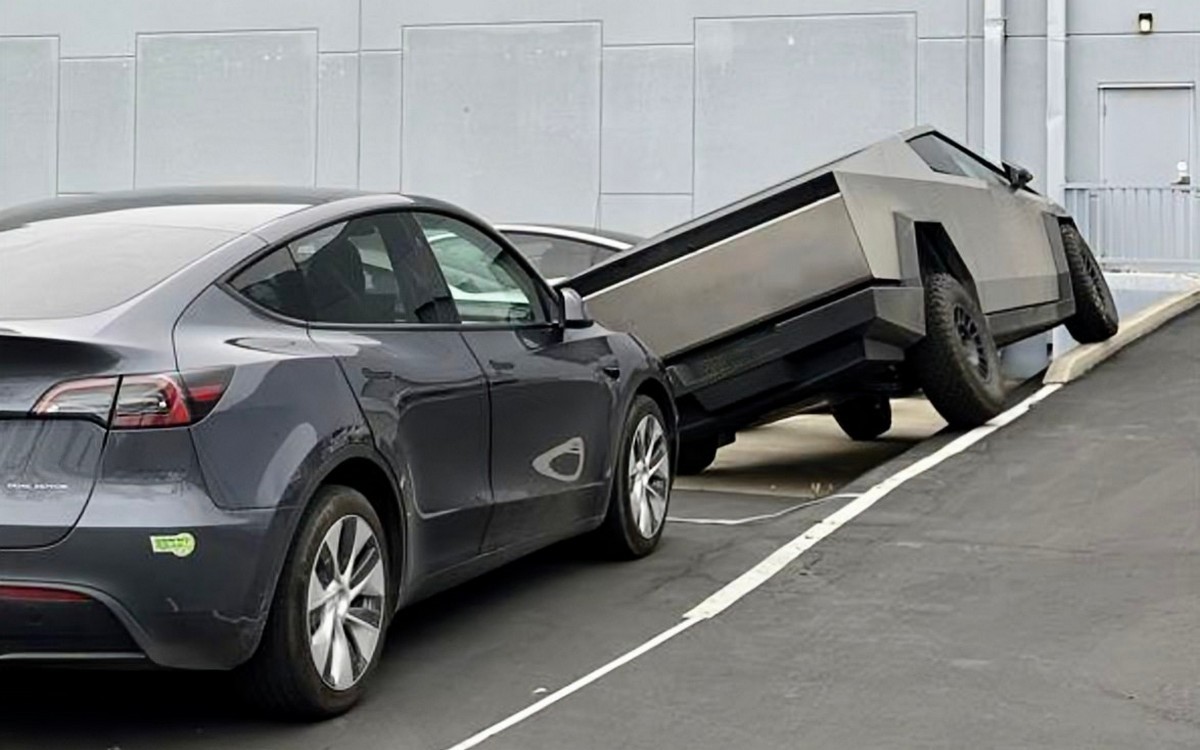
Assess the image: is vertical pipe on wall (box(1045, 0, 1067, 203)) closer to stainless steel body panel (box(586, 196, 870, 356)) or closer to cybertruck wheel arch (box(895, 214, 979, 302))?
cybertruck wheel arch (box(895, 214, 979, 302))

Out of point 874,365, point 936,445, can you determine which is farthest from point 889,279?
point 936,445

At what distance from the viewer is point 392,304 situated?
5.52 meters

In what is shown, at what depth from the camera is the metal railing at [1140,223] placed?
16.7m

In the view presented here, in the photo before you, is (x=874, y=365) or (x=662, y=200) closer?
(x=874, y=365)

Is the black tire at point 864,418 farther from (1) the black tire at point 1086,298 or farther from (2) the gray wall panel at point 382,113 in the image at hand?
(2) the gray wall panel at point 382,113

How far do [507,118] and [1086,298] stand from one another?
8595 millimetres

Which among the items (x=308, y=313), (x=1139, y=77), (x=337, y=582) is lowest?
(x=337, y=582)

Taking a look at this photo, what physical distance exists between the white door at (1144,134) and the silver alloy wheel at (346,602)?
13.8 m

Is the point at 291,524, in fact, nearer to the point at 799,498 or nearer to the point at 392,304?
the point at 392,304

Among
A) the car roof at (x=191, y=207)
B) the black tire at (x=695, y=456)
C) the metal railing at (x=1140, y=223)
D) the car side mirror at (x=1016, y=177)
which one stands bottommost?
the black tire at (x=695, y=456)

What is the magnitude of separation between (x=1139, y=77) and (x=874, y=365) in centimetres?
971

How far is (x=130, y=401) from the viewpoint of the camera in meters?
4.39

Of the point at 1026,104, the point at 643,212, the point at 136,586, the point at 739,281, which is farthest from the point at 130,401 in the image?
the point at 1026,104

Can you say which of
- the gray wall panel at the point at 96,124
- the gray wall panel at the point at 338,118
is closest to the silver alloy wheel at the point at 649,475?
the gray wall panel at the point at 338,118
